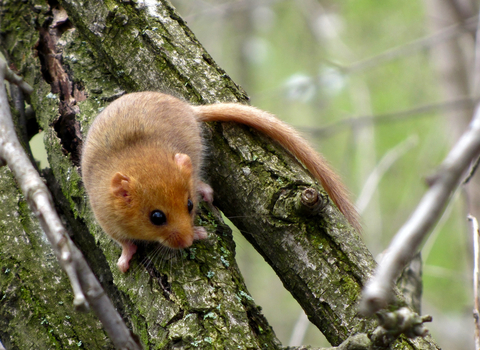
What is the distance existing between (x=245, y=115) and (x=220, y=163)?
318 millimetres

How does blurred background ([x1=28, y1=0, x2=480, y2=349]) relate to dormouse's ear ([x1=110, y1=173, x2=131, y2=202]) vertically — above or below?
above

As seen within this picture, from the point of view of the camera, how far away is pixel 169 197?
245 cm

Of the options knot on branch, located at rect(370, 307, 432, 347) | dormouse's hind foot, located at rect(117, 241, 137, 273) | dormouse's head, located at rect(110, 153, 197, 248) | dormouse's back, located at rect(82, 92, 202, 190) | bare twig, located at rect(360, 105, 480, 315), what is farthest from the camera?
dormouse's back, located at rect(82, 92, 202, 190)

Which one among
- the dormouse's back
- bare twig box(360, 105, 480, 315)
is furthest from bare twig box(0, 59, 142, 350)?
the dormouse's back

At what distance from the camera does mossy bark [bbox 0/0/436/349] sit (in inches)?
76.8

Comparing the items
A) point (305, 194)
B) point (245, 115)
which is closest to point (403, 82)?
point (245, 115)

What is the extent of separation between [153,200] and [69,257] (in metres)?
1.42

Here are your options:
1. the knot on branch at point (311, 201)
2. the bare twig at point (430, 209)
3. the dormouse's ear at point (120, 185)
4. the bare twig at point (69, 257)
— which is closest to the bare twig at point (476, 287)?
the knot on branch at point (311, 201)

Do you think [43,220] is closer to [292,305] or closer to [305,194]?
[305,194]

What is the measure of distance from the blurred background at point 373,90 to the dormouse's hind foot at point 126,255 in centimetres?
253

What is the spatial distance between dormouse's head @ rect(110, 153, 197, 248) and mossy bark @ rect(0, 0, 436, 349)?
0.45ft

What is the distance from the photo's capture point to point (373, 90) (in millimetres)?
7688

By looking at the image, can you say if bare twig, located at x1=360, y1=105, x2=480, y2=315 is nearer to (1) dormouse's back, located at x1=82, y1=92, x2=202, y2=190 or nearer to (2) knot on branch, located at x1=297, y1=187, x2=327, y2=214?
(2) knot on branch, located at x1=297, y1=187, x2=327, y2=214

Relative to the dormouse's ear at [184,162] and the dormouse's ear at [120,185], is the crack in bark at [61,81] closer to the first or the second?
the dormouse's ear at [120,185]
